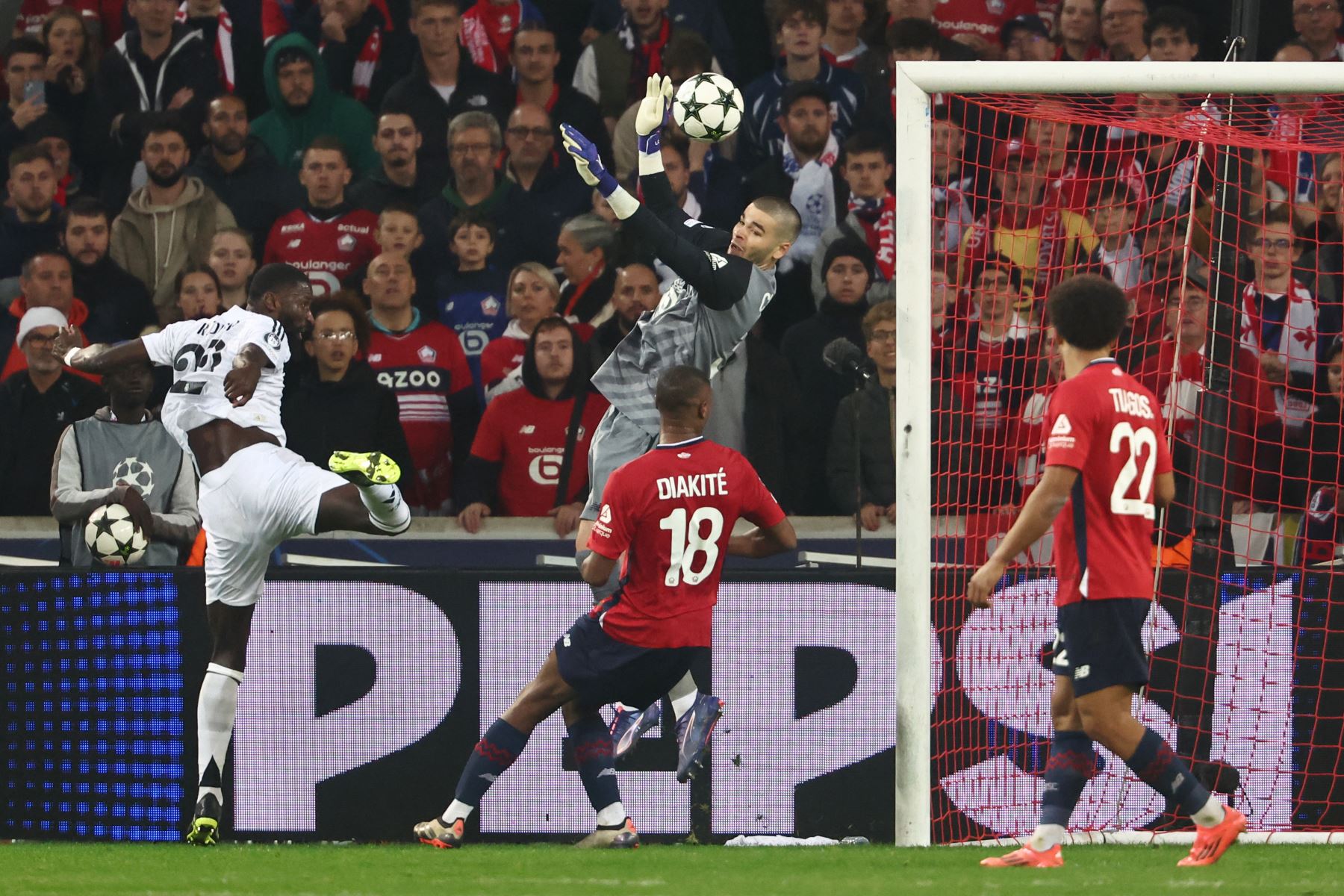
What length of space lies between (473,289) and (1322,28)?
17.1ft

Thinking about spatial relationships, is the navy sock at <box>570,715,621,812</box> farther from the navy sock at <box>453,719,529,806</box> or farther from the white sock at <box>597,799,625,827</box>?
the navy sock at <box>453,719,529,806</box>

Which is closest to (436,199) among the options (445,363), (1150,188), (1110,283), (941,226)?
(445,363)

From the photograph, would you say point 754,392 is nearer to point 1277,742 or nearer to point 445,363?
point 445,363

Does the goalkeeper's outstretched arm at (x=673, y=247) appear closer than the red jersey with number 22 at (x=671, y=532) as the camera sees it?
No

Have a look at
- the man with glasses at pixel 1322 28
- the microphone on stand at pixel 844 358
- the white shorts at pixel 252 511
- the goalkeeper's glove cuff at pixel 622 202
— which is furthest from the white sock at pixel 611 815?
the man with glasses at pixel 1322 28

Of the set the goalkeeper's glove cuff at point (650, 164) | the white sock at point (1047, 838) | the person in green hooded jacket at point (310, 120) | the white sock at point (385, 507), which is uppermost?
the person in green hooded jacket at point (310, 120)

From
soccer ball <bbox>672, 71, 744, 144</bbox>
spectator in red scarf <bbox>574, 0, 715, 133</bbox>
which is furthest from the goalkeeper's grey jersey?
spectator in red scarf <bbox>574, 0, 715, 133</bbox>

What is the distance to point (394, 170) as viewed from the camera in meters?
11.6

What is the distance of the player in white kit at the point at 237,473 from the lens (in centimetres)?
797

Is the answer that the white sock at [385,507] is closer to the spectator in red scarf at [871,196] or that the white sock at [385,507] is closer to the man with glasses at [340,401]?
the man with glasses at [340,401]

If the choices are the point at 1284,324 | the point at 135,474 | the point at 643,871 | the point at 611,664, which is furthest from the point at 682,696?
the point at 1284,324

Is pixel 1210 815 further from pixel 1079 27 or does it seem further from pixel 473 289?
pixel 1079 27

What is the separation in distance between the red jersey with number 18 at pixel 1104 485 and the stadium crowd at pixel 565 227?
2096 mm

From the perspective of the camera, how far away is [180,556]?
9.38 m
